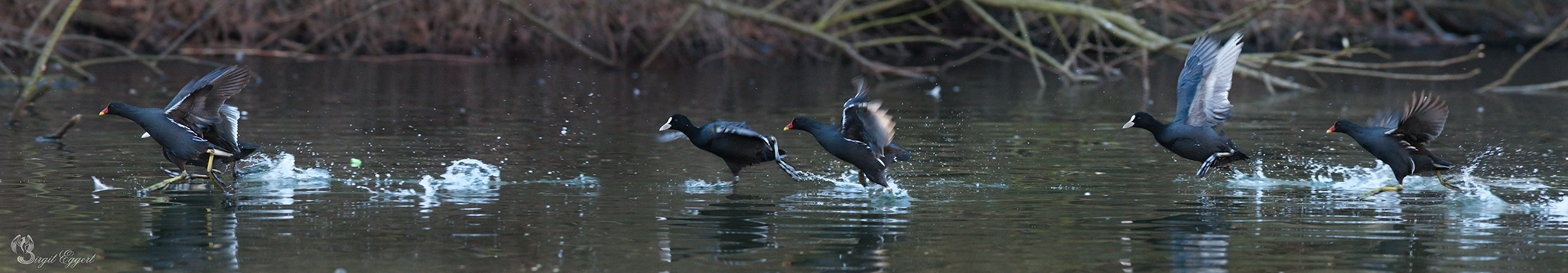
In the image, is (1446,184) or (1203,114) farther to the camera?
(1203,114)

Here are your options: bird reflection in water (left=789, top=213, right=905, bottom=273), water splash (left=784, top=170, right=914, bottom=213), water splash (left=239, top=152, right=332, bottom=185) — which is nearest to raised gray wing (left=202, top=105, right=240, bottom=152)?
water splash (left=239, top=152, right=332, bottom=185)

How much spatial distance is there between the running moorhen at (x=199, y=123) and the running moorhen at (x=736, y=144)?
2.06 meters

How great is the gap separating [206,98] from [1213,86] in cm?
501

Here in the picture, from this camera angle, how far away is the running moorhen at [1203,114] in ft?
28.2

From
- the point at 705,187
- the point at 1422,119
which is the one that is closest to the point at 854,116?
the point at 705,187

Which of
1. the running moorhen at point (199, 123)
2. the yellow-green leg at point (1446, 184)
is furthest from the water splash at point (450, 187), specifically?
the yellow-green leg at point (1446, 184)

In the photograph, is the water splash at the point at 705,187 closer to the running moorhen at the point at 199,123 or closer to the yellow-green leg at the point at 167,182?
the running moorhen at the point at 199,123

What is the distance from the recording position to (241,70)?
8.41m

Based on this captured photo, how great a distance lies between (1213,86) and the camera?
9094 mm

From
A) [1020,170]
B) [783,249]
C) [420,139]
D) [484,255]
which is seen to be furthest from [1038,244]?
[420,139]

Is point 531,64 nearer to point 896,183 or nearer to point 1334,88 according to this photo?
point 1334,88

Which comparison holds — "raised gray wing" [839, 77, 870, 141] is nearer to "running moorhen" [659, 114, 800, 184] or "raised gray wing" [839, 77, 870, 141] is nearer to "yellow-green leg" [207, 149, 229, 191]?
"running moorhen" [659, 114, 800, 184]

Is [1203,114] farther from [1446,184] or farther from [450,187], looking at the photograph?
[450,187]

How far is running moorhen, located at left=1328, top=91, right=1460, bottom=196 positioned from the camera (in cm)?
805
